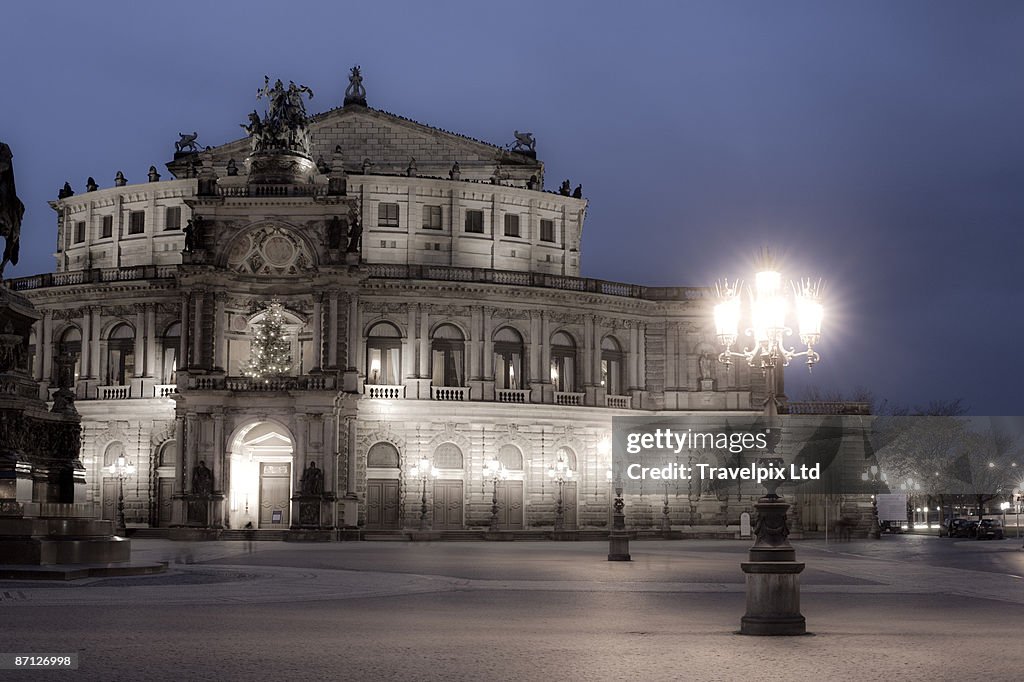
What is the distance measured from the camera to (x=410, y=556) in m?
46.8

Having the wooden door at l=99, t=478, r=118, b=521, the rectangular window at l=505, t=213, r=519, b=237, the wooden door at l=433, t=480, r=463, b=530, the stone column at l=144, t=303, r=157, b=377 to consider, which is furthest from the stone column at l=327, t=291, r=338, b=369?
the rectangular window at l=505, t=213, r=519, b=237

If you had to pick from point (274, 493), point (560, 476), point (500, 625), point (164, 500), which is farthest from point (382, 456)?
point (500, 625)

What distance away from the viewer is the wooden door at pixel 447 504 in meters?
74.5

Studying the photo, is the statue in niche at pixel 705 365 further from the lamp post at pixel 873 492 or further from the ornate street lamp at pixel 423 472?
the ornate street lamp at pixel 423 472

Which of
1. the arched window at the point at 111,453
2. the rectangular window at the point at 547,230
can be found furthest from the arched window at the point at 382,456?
the rectangular window at the point at 547,230

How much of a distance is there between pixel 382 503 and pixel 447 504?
146 inches

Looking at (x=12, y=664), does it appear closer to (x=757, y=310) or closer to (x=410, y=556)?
(x=757, y=310)

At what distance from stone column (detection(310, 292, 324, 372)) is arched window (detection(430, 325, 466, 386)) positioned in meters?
7.69

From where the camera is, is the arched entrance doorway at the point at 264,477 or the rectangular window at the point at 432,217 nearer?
the arched entrance doorway at the point at 264,477

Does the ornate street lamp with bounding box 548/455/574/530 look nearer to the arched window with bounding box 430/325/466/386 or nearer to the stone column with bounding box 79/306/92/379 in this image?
the arched window with bounding box 430/325/466/386

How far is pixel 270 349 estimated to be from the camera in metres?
72.2

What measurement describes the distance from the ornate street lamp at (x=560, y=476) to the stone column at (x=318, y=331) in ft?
50.5

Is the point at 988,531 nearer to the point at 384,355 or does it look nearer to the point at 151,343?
the point at 384,355

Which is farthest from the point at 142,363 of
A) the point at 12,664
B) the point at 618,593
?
the point at 12,664
